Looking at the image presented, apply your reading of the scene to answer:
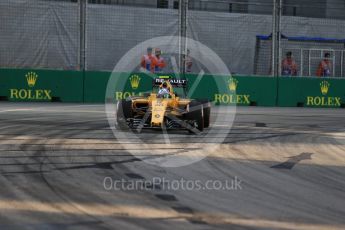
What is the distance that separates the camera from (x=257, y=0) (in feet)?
103

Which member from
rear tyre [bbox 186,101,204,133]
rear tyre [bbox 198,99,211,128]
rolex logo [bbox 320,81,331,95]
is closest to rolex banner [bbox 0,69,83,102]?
rolex logo [bbox 320,81,331,95]

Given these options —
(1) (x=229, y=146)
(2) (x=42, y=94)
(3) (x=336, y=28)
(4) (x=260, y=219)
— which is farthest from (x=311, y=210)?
(3) (x=336, y=28)

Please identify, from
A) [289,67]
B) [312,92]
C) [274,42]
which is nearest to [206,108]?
[274,42]

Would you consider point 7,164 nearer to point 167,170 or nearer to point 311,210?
point 167,170

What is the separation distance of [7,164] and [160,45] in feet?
54.7

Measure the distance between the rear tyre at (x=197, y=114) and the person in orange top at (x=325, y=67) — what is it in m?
14.4

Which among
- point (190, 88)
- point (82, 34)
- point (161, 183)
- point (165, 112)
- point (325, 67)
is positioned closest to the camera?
point (161, 183)

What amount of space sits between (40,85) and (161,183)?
17.0m

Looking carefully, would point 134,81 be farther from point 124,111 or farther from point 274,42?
point 124,111

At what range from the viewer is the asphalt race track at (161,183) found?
20.6 ft

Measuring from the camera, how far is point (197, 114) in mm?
14211

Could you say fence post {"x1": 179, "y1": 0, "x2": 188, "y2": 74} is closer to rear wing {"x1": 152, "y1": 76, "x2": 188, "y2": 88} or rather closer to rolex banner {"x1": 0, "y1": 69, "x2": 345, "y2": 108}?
rolex banner {"x1": 0, "y1": 69, "x2": 345, "y2": 108}

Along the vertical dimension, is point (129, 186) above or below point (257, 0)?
below

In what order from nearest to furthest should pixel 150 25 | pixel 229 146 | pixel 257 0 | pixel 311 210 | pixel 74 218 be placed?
pixel 74 218 → pixel 311 210 → pixel 229 146 → pixel 150 25 → pixel 257 0
